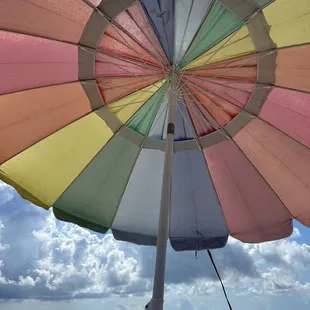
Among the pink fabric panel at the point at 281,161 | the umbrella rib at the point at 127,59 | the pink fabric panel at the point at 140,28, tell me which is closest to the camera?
the pink fabric panel at the point at 140,28

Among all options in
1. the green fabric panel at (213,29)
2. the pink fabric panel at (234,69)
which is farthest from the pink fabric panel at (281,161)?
the green fabric panel at (213,29)

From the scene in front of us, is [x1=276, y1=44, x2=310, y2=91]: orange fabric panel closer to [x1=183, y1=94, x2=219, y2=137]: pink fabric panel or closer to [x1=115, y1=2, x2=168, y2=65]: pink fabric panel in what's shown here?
[x1=183, y1=94, x2=219, y2=137]: pink fabric panel

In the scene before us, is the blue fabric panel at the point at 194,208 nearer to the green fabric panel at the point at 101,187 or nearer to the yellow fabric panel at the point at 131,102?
the green fabric panel at the point at 101,187

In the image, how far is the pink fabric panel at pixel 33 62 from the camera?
3.10 meters

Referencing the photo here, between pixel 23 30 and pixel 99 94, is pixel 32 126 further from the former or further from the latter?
pixel 23 30

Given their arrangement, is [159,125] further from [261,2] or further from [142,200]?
[261,2]

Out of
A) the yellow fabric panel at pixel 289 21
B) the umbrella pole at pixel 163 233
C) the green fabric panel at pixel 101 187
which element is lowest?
the umbrella pole at pixel 163 233

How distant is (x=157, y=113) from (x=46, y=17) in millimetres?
1853

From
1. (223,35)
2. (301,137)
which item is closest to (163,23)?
(223,35)

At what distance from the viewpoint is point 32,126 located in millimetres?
3738

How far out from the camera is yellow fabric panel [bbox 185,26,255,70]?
331 centimetres

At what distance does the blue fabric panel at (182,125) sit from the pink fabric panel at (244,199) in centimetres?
32

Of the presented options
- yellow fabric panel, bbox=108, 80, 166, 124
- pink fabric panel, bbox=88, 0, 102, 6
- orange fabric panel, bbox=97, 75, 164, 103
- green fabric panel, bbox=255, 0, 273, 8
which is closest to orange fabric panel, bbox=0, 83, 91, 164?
orange fabric panel, bbox=97, 75, 164, 103

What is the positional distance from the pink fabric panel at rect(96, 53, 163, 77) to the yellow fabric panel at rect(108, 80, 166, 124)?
0.24 meters
